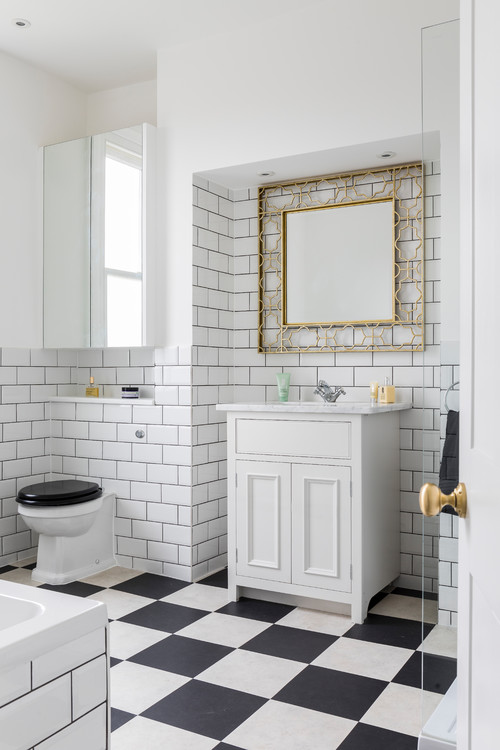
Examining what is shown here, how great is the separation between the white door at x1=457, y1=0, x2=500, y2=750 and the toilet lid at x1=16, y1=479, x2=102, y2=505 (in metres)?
2.74

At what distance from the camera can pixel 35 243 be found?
4066 mm

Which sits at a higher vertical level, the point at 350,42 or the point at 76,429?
the point at 350,42

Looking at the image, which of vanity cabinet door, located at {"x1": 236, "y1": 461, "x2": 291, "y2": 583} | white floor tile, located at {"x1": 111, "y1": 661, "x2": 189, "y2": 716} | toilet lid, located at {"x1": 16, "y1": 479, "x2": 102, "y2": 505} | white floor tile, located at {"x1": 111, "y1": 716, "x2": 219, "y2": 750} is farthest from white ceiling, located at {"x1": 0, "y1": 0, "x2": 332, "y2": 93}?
white floor tile, located at {"x1": 111, "y1": 716, "x2": 219, "y2": 750}

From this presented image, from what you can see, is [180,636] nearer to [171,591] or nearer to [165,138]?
[171,591]

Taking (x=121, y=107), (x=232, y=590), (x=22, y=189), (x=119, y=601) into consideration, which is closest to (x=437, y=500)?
(x=232, y=590)

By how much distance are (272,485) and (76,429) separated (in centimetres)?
145

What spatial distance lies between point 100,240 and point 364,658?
259 centimetres

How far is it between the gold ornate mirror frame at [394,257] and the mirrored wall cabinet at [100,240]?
2.22ft

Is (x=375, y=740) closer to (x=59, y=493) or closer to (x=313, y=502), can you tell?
(x=313, y=502)

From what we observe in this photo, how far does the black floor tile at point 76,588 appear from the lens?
3.43 m

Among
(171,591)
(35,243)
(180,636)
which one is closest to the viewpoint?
(180,636)

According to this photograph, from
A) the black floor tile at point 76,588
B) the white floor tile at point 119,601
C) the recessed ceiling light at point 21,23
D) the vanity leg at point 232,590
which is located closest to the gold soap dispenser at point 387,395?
the vanity leg at point 232,590

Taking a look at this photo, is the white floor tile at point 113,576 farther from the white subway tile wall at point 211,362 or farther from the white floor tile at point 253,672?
the white floor tile at point 253,672

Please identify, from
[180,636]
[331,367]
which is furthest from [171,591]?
[331,367]
